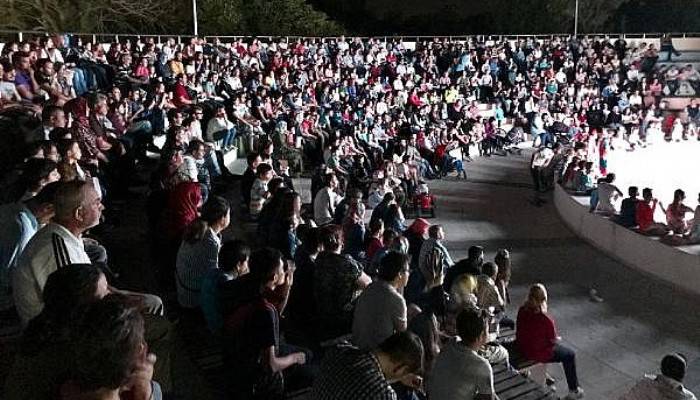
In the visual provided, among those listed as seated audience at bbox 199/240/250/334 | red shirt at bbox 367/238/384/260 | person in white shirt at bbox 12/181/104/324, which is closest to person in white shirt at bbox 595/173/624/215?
red shirt at bbox 367/238/384/260

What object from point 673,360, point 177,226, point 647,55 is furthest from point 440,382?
point 647,55

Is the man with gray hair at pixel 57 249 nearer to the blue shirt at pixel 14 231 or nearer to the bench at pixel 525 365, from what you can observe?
the blue shirt at pixel 14 231

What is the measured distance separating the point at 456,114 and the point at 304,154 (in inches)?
362

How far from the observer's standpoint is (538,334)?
6.41 m

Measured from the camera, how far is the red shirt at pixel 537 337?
6.41m

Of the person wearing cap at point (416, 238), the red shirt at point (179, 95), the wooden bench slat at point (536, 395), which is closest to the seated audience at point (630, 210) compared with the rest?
the person wearing cap at point (416, 238)

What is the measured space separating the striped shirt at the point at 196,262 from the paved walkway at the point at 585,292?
12.4 feet

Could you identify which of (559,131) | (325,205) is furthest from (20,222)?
(559,131)

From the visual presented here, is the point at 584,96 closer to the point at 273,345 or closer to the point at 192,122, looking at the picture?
the point at 192,122

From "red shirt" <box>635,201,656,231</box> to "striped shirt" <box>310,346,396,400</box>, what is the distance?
9256 mm

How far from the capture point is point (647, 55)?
103ft

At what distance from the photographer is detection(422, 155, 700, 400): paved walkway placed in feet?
26.2

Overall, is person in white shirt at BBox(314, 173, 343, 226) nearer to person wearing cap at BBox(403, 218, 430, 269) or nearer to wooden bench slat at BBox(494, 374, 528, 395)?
person wearing cap at BBox(403, 218, 430, 269)

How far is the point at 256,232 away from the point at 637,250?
6.23m
